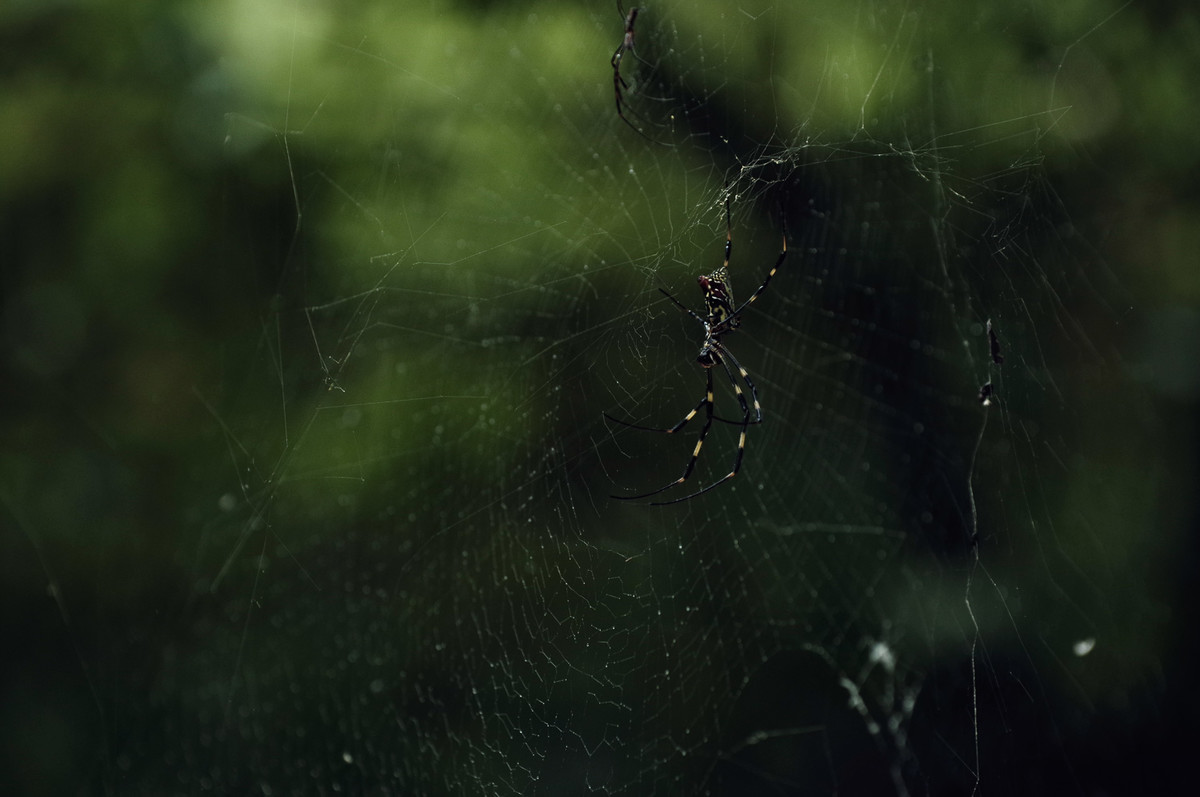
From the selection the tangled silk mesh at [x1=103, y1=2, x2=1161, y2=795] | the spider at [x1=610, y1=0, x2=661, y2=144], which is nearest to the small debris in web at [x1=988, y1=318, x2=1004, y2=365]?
the tangled silk mesh at [x1=103, y1=2, x2=1161, y2=795]

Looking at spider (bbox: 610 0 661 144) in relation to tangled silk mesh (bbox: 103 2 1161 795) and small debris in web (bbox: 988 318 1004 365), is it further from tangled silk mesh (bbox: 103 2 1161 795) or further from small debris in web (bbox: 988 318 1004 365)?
small debris in web (bbox: 988 318 1004 365)

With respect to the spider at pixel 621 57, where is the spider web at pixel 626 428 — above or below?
below

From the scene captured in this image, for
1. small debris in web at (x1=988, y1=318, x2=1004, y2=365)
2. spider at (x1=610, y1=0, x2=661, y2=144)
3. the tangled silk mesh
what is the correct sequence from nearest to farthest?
1. small debris in web at (x1=988, y1=318, x2=1004, y2=365)
2. spider at (x1=610, y1=0, x2=661, y2=144)
3. the tangled silk mesh

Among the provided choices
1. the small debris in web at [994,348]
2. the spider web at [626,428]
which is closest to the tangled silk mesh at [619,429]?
the spider web at [626,428]

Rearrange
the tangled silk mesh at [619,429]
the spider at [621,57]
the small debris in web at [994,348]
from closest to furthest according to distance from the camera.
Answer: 1. the small debris in web at [994,348]
2. the spider at [621,57]
3. the tangled silk mesh at [619,429]

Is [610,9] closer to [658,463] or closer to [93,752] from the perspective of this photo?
[658,463]

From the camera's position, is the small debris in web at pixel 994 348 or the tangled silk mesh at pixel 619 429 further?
the tangled silk mesh at pixel 619 429

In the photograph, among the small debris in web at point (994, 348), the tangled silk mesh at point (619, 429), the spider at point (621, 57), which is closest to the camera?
the small debris in web at point (994, 348)

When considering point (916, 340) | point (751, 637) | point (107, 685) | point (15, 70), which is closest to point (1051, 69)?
point (916, 340)

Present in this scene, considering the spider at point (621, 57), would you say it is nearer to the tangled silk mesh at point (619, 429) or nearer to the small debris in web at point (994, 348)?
the tangled silk mesh at point (619, 429)

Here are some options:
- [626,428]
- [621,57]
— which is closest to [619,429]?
[626,428]
